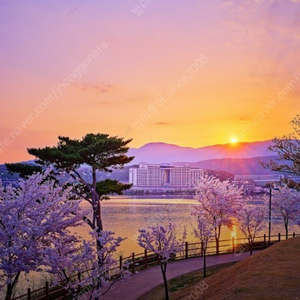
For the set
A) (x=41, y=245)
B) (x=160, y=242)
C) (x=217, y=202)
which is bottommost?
(x=160, y=242)

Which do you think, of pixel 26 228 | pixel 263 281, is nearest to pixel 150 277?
pixel 26 228

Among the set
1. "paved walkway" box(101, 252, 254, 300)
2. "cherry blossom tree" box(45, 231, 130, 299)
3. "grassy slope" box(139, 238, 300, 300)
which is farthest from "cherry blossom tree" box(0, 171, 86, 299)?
"grassy slope" box(139, 238, 300, 300)

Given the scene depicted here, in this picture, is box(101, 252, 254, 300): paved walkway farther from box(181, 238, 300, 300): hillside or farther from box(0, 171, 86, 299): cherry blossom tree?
box(181, 238, 300, 300): hillside

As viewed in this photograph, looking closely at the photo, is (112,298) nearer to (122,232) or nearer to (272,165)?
(272,165)

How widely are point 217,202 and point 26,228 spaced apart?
838 inches

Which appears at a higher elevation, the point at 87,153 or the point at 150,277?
the point at 87,153

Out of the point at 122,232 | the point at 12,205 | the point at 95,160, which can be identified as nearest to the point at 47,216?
the point at 12,205

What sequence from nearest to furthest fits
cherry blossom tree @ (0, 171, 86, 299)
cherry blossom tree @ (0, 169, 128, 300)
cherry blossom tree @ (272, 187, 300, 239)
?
cherry blossom tree @ (0, 169, 128, 300) < cherry blossom tree @ (0, 171, 86, 299) < cherry blossom tree @ (272, 187, 300, 239)

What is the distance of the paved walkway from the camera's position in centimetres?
1853

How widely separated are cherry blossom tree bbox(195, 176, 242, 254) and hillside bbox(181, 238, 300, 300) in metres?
15.0

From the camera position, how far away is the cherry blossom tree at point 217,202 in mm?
32438

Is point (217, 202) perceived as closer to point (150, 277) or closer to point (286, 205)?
point (150, 277)

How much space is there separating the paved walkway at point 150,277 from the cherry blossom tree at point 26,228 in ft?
15.5

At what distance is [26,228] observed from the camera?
1419cm
